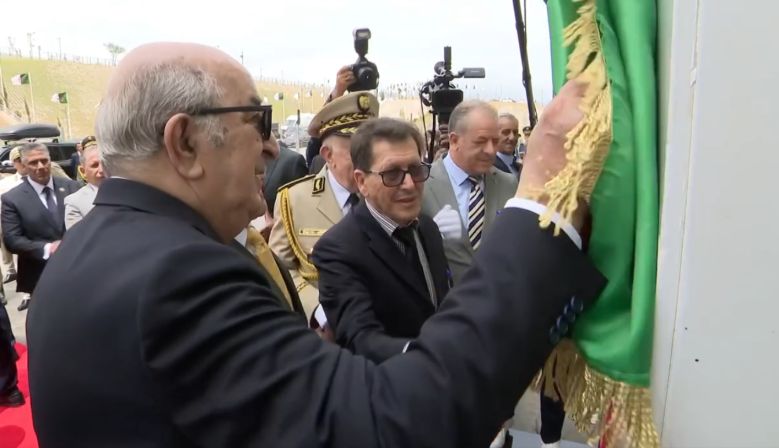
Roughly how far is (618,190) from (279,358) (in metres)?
0.51

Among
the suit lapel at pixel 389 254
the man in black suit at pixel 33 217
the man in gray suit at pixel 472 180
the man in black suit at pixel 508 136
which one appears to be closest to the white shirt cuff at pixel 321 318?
the suit lapel at pixel 389 254

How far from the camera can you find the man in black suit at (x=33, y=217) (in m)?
4.77

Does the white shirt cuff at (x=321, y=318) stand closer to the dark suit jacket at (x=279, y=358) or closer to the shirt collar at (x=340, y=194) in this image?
the shirt collar at (x=340, y=194)

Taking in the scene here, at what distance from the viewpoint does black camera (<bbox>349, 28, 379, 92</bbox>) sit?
11.4 feet

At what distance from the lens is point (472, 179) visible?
3064 millimetres

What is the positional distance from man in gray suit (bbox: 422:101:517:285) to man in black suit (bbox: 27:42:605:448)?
7.05 feet

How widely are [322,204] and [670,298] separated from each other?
2.31m

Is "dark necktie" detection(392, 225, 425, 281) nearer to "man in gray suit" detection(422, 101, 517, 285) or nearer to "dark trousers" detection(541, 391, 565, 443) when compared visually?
"man in gray suit" detection(422, 101, 517, 285)

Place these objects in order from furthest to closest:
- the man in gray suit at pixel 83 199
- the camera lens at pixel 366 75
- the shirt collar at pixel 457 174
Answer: the man in gray suit at pixel 83 199
the camera lens at pixel 366 75
the shirt collar at pixel 457 174

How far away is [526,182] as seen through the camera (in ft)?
2.53

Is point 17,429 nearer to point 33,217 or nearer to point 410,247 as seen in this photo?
point 33,217

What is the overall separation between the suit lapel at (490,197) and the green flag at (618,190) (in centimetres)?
221

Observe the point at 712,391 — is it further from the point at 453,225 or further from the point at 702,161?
the point at 453,225

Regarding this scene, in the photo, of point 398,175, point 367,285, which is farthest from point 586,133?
point 398,175
